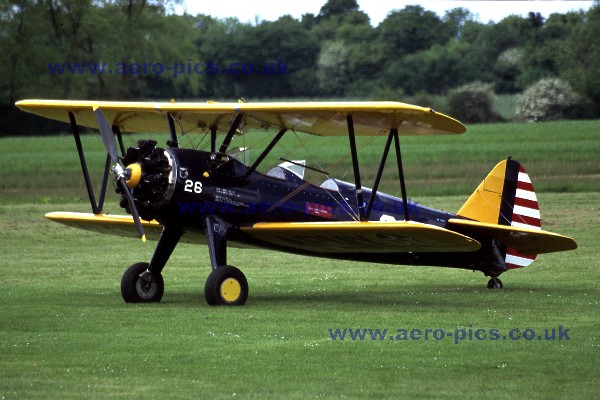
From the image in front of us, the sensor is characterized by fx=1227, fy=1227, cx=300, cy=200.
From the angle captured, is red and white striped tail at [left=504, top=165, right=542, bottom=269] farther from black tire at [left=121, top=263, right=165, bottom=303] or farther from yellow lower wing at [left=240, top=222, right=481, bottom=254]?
black tire at [left=121, top=263, right=165, bottom=303]

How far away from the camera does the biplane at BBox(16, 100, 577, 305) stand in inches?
497

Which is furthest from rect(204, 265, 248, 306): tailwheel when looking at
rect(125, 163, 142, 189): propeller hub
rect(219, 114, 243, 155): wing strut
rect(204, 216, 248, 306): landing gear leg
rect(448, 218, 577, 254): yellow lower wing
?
rect(448, 218, 577, 254): yellow lower wing

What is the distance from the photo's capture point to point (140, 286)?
13312 millimetres

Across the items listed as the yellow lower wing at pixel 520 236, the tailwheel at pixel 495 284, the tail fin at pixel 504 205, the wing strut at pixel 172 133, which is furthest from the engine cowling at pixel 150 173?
the tailwheel at pixel 495 284

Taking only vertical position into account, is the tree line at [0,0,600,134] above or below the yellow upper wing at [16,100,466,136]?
above

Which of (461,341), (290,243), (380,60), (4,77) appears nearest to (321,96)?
(380,60)

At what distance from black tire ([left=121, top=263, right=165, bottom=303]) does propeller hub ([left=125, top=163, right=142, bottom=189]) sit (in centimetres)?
120

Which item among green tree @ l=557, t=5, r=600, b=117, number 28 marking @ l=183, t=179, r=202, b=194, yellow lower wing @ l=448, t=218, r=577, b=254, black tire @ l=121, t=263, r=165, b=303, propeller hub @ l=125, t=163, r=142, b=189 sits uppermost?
green tree @ l=557, t=5, r=600, b=117

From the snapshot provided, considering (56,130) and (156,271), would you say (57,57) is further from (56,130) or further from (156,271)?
(156,271)

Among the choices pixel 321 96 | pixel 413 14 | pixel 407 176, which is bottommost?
pixel 407 176

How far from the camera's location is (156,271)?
13.4 meters

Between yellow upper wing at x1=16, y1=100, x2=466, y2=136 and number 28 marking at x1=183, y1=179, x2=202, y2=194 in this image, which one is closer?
yellow upper wing at x1=16, y1=100, x2=466, y2=136

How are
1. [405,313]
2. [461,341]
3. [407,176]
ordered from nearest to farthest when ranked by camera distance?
[461,341], [405,313], [407,176]

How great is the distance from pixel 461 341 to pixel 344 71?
25.0 metres
